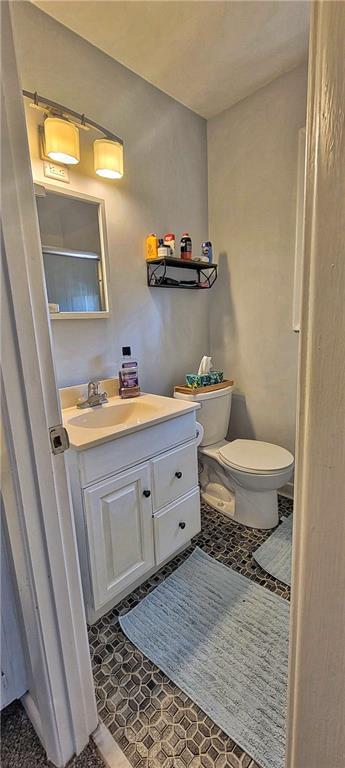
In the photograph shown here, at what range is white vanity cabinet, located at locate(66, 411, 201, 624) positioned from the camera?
1143 millimetres

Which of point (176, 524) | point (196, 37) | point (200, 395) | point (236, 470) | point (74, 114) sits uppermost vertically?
point (196, 37)

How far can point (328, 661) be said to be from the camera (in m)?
0.39

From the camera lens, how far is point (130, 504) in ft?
4.17

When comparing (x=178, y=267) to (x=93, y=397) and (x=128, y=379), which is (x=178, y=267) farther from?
(x=93, y=397)

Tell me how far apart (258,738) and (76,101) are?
7.91 feet

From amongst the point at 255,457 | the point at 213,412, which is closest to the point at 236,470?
the point at 255,457

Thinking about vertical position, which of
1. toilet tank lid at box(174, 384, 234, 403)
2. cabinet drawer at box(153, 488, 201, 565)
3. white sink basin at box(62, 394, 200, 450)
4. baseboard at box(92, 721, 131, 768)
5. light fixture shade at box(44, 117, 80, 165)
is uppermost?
light fixture shade at box(44, 117, 80, 165)

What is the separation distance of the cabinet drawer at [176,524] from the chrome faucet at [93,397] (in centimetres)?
57

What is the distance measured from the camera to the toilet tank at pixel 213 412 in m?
1.92

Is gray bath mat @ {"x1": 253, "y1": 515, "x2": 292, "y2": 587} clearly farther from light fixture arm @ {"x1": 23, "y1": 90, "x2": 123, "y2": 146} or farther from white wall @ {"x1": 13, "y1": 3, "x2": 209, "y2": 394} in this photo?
light fixture arm @ {"x1": 23, "y1": 90, "x2": 123, "y2": 146}

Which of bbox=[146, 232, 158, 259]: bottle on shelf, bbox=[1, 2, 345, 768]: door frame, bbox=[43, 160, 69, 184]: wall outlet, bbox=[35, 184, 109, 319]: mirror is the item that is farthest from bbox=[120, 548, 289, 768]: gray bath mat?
bbox=[43, 160, 69, 184]: wall outlet

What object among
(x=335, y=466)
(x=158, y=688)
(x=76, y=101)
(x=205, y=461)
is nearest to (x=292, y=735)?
(x=335, y=466)

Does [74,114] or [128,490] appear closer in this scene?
[128,490]

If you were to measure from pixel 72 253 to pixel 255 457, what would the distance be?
54.6 inches
